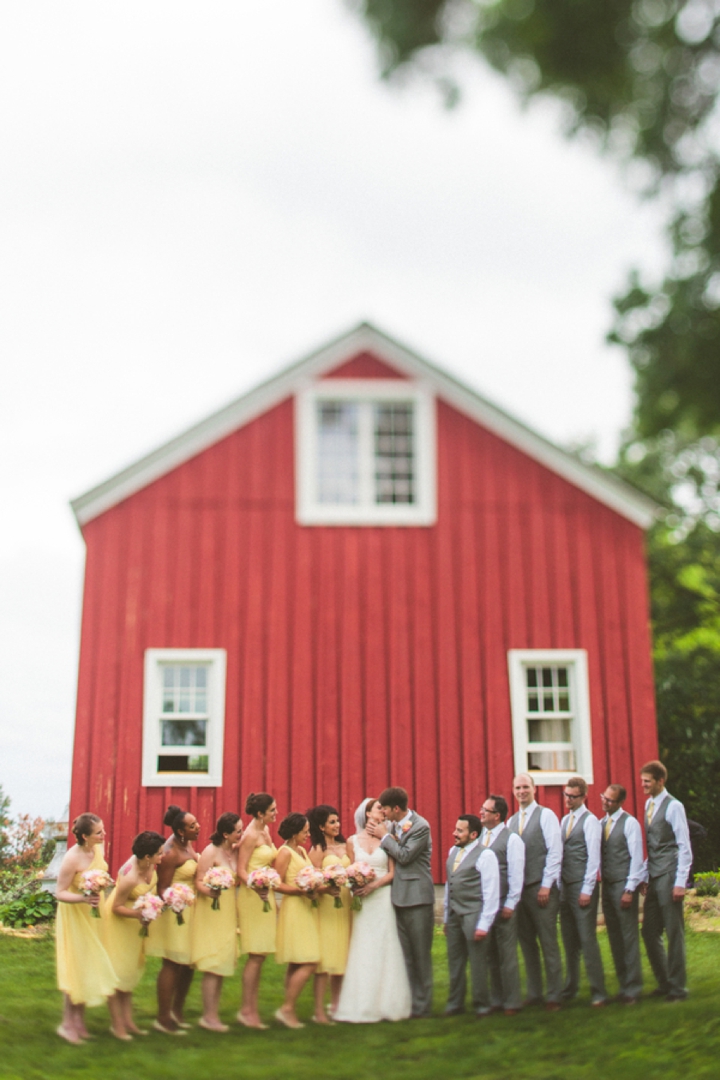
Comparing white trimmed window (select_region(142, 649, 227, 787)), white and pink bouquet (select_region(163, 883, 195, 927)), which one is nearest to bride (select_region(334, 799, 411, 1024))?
white and pink bouquet (select_region(163, 883, 195, 927))

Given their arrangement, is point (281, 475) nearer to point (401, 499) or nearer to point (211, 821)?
point (401, 499)

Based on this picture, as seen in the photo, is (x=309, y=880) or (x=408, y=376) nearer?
(x=309, y=880)

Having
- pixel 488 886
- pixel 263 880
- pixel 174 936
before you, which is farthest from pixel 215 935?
pixel 488 886

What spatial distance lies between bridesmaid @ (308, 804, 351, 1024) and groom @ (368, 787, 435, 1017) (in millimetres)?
383

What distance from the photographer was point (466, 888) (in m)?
9.05

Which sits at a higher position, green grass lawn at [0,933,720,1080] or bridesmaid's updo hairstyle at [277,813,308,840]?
bridesmaid's updo hairstyle at [277,813,308,840]

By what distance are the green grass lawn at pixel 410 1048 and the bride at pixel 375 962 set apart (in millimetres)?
180

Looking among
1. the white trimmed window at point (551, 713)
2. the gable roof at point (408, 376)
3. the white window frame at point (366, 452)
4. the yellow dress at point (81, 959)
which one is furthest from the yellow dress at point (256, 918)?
the gable roof at point (408, 376)

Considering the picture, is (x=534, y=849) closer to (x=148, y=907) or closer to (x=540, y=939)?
(x=540, y=939)

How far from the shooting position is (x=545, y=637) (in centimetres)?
1401

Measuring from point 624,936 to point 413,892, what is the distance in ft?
6.03

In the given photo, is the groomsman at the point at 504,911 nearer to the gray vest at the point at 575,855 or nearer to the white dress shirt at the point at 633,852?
the gray vest at the point at 575,855

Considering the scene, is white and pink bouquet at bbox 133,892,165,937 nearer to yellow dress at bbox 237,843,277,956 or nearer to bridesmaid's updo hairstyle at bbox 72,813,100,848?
bridesmaid's updo hairstyle at bbox 72,813,100,848

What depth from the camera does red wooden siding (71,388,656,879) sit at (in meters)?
13.3
